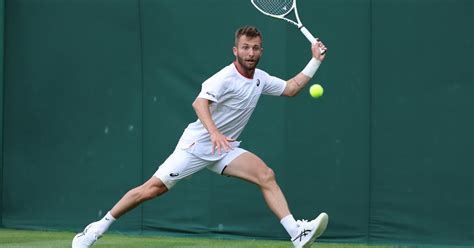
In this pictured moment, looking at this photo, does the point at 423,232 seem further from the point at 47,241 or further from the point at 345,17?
the point at 47,241

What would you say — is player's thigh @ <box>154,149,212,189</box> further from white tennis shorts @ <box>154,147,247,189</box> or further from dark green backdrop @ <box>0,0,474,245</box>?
dark green backdrop @ <box>0,0,474,245</box>

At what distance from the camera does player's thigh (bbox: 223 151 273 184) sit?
269 inches

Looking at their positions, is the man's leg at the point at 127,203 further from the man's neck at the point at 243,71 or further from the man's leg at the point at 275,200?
the man's neck at the point at 243,71

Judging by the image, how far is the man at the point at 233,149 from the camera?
672 centimetres

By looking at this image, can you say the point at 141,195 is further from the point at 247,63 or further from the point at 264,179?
the point at 247,63

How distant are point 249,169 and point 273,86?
686 millimetres

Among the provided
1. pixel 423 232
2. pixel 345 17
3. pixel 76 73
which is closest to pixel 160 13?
pixel 76 73

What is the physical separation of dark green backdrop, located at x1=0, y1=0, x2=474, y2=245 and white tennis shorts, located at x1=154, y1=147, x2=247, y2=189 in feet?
7.07

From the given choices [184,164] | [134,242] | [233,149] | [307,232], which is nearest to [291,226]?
[307,232]

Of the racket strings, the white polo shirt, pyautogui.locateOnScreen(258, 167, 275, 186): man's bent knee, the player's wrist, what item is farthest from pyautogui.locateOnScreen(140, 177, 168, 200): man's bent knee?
the racket strings

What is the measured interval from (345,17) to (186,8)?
1.57 metres

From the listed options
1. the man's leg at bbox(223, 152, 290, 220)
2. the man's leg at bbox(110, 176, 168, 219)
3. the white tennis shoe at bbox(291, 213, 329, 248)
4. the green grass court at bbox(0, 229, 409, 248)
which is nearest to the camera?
the white tennis shoe at bbox(291, 213, 329, 248)

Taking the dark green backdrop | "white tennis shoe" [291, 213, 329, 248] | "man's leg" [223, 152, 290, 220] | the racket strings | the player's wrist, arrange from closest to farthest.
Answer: "white tennis shoe" [291, 213, 329, 248] < "man's leg" [223, 152, 290, 220] < the player's wrist < the racket strings < the dark green backdrop

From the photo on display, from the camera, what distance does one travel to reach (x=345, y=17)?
888 cm
